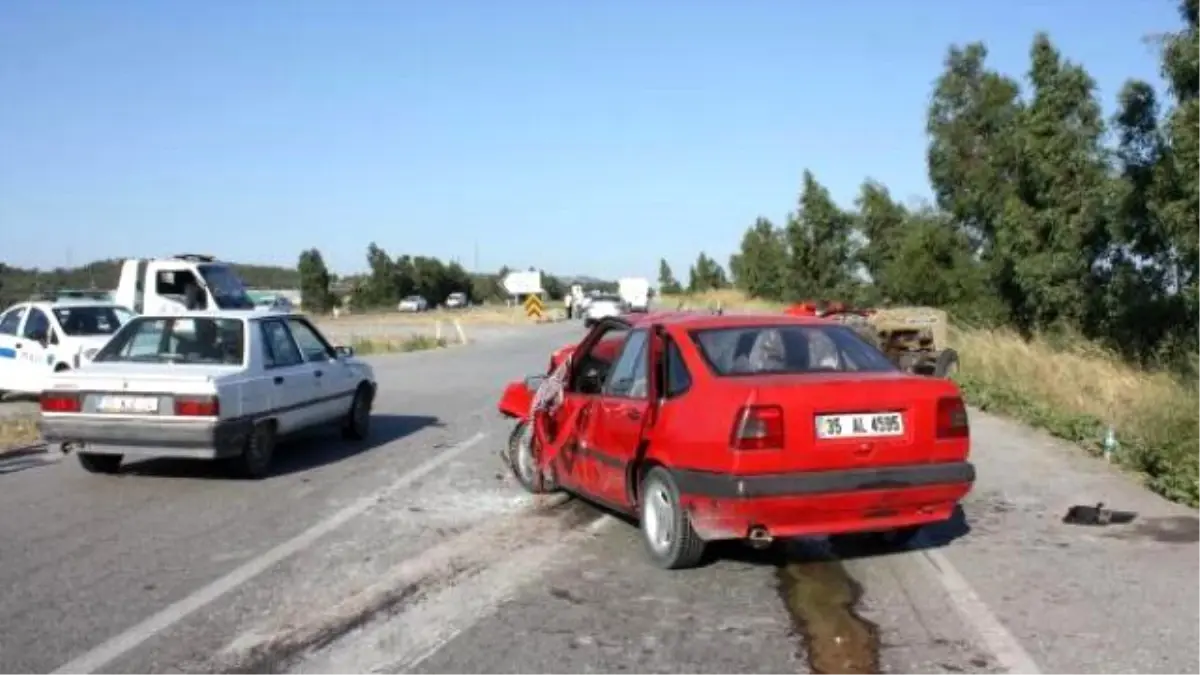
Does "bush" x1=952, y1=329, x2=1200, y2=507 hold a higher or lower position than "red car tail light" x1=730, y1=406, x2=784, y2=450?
lower

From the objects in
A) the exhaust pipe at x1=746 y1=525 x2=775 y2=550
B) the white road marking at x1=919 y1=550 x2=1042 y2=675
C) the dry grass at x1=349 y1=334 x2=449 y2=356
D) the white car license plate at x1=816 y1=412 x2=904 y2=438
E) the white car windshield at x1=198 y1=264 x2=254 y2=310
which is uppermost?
the white car windshield at x1=198 y1=264 x2=254 y2=310

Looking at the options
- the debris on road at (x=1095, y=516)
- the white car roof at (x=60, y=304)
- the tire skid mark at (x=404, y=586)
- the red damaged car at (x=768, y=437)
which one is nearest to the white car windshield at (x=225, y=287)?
the white car roof at (x=60, y=304)

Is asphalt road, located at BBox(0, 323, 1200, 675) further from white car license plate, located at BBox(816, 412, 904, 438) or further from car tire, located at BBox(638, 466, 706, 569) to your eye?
white car license plate, located at BBox(816, 412, 904, 438)

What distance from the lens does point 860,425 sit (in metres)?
6.74

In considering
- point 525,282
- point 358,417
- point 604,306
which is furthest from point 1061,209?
point 525,282

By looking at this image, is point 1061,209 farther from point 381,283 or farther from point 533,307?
point 381,283

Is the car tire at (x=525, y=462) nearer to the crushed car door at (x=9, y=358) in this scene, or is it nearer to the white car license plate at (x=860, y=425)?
the white car license plate at (x=860, y=425)

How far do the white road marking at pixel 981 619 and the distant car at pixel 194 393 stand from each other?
19.8 ft

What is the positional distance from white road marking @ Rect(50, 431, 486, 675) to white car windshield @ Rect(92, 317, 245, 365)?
2264mm

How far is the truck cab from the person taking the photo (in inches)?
980

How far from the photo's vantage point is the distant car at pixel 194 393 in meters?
10.1

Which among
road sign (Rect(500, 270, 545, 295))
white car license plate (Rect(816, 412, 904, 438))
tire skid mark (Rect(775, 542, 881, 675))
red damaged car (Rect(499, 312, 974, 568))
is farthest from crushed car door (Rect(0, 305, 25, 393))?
road sign (Rect(500, 270, 545, 295))

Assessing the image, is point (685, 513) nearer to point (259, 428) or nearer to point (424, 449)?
point (259, 428)

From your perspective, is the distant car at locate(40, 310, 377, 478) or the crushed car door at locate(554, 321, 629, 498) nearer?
the crushed car door at locate(554, 321, 629, 498)
